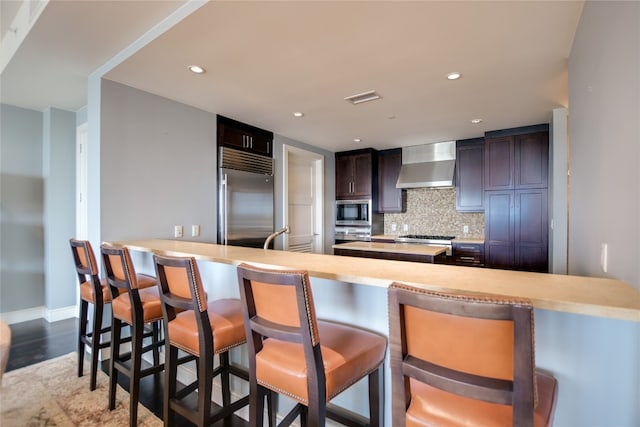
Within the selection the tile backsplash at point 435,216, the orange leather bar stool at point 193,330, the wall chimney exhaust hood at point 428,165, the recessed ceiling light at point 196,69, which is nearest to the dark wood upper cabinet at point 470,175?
the wall chimney exhaust hood at point 428,165

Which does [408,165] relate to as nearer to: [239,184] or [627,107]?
[239,184]

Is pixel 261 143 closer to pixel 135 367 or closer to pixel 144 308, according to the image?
pixel 144 308

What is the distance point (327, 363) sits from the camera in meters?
1.09

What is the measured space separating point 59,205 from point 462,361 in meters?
4.36

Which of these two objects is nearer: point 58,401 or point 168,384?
point 168,384

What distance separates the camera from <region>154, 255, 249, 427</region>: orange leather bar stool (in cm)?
134

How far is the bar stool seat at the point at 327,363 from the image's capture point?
1059mm

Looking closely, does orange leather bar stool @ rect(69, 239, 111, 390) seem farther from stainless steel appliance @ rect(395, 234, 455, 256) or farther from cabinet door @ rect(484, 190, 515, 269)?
cabinet door @ rect(484, 190, 515, 269)

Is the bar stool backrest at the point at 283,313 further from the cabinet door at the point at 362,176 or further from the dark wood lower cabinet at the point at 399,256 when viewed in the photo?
the cabinet door at the point at 362,176

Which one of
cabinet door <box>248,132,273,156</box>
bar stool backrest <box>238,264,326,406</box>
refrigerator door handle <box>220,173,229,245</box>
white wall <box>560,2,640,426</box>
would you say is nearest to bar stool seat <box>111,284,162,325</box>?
bar stool backrest <box>238,264,326,406</box>

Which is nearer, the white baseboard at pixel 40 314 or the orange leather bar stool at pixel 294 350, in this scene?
the orange leather bar stool at pixel 294 350

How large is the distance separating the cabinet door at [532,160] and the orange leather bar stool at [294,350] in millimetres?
3662

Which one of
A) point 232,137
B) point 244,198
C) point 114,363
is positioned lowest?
point 114,363

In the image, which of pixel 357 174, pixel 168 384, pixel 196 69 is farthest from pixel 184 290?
pixel 357 174
